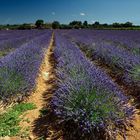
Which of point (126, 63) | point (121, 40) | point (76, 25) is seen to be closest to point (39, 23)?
point (76, 25)

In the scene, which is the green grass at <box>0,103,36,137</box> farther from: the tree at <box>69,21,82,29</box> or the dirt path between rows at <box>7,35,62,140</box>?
the tree at <box>69,21,82,29</box>

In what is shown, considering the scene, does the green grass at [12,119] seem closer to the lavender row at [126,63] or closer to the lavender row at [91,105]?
the lavender row at [91,105]

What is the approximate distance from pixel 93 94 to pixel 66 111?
1.40 feet

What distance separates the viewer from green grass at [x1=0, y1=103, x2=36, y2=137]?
13.5ft

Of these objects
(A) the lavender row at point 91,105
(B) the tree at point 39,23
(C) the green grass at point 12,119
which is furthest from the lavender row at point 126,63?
(B) the tree at point 39,23

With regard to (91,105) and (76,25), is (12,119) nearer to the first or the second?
(91,105)

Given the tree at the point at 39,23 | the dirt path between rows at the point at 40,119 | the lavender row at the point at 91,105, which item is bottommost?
the tree at the point at 39,23

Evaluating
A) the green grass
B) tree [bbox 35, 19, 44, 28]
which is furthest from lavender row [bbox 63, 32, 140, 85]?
tree [bbox 35, 19, 44, 28]

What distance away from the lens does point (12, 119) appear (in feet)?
14.7

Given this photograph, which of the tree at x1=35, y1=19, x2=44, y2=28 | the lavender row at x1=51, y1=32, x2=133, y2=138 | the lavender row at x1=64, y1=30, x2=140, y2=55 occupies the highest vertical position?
the lavender row at x1=51, y1=32, x2=133, y2=138

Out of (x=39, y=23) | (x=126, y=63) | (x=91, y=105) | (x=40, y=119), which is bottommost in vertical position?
(x=39, y=23)

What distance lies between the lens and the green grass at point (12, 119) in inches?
162

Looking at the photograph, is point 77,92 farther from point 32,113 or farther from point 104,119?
point 32,113

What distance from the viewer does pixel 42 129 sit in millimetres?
4180
